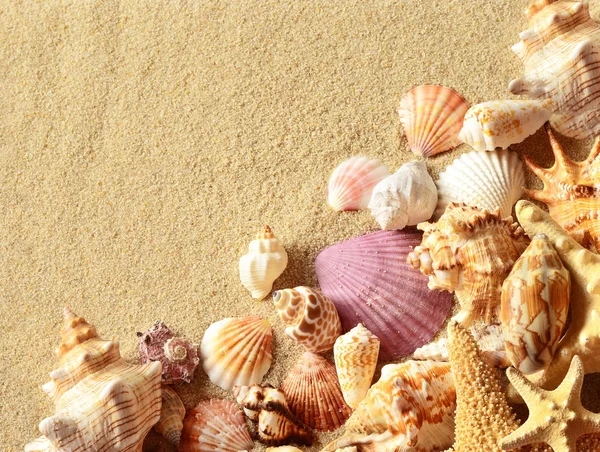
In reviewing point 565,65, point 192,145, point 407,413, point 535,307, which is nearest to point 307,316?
point 407,413

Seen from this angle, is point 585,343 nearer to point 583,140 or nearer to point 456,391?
point 456,391

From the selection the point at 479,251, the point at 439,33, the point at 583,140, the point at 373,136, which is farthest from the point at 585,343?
the point at 439,33

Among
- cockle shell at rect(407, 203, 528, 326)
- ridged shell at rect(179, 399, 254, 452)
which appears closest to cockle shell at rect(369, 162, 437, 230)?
cockle shell at rect(407, 203, 528, 326)

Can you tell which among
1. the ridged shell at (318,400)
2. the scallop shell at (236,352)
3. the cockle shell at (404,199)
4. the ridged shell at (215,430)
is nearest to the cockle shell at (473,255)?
the cockle shell at (404,199)

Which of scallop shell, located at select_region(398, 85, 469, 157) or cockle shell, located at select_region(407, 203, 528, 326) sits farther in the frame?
scallop shell, located at select_region(398, 85, 469, 157)

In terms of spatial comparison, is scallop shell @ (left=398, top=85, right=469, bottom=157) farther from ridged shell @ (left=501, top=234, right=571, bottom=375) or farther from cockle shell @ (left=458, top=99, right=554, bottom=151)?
ridged shell @ (left=501, top=234, right=571, bottom=375)
